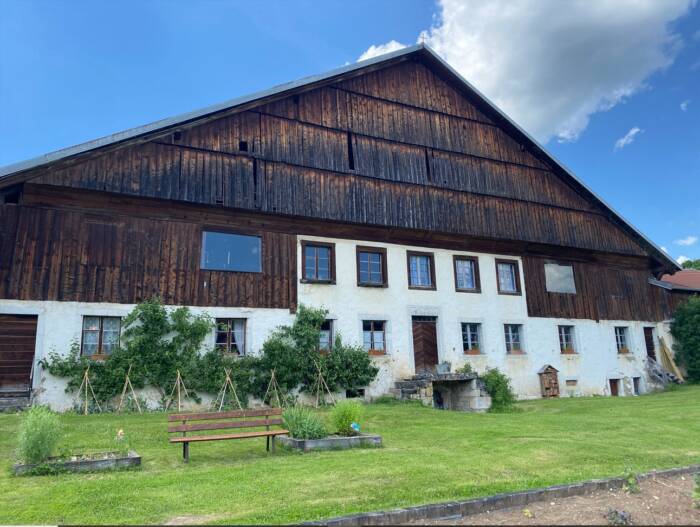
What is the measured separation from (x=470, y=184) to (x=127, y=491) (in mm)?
18958

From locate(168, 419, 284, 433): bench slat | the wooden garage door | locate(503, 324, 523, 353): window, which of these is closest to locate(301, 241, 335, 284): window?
the wooden garage door

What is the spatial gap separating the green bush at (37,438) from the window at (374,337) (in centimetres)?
1214

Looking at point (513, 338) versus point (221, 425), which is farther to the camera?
point (513, 338)

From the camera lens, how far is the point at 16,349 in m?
13.7

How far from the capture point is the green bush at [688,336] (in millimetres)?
25797

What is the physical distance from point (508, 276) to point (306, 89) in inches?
465

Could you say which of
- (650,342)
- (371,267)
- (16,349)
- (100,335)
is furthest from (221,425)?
(650,342)

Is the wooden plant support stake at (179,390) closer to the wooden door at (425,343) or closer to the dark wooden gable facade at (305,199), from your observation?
the dark wooden gable facade at (305,199)

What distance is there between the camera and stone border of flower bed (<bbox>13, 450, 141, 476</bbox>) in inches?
288

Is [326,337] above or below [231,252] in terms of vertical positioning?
below

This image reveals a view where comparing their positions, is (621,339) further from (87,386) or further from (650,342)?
(87,386)

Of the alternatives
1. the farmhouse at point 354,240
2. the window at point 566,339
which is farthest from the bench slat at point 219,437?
the window at point 566,339

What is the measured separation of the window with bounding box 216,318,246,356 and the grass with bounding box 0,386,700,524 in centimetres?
377

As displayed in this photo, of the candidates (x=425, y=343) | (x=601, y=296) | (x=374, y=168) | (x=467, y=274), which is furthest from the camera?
(x=601, y=296)
